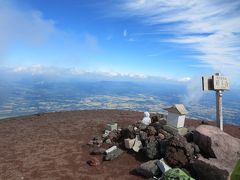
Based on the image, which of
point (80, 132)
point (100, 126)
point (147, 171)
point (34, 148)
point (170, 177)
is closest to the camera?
point (170, 177)

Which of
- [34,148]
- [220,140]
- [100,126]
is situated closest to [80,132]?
[100,126]

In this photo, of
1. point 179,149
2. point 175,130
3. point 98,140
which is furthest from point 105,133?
point 179,149

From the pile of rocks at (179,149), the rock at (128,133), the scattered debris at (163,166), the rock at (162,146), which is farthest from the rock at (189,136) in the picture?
the scattered debris at (163,166)

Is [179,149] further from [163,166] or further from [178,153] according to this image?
[163,166]

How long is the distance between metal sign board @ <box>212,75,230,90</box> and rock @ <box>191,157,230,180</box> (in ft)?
19.2

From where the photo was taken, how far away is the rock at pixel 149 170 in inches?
445

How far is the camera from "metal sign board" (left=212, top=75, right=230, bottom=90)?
15297 millimetres

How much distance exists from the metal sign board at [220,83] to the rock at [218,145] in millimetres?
3331

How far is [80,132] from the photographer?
18141 millimetres

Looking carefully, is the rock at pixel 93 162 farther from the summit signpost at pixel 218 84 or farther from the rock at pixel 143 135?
the summit signpost at pixel 218 84

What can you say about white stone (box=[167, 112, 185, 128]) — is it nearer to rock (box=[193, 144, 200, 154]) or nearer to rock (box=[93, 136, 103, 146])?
rock (box=[193, 144, 200, 154])

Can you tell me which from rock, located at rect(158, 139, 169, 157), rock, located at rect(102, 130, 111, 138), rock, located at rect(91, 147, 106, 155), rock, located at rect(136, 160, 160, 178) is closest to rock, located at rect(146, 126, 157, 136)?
rock, located at rect(158, 139, 169, 157)

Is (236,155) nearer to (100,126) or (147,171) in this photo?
(147,171)

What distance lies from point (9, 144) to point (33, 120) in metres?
6.49
